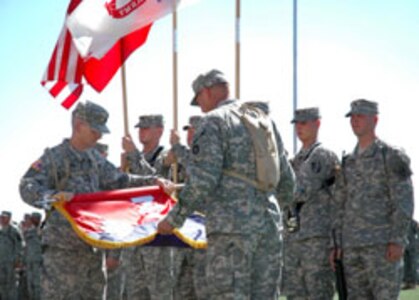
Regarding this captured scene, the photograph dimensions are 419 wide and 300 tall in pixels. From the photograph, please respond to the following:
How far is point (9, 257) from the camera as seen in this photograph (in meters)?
19.1

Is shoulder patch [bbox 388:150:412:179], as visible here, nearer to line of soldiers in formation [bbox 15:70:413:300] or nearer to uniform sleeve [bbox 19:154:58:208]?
line of soldiers in formation [bbox 15:70:413:300]

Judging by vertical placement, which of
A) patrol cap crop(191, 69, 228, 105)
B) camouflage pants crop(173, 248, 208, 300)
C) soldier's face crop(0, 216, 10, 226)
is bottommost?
soldier's face crop(0, 216, 10, 226)

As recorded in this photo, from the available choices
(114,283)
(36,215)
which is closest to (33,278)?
(36,215)

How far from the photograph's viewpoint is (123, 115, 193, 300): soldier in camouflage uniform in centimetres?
817

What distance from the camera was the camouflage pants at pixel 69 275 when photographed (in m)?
6.38

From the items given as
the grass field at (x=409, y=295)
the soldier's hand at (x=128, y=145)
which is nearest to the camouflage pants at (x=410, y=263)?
the grass field at (x=409, y=295)

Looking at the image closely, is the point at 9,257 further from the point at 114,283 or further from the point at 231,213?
the point at 231,213

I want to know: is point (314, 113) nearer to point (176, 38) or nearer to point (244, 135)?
point (176, 38)

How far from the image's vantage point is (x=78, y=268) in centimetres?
646

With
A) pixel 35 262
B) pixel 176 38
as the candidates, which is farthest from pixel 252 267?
pixel 35 262

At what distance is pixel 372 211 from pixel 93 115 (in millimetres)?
2648

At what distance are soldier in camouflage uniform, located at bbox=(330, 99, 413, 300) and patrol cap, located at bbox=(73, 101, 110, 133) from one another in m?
2.33

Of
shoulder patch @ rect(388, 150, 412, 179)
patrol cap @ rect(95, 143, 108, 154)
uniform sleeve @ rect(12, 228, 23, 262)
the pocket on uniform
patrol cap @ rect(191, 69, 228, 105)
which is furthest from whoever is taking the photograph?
uniform sleeve @ rect(12, 228, 23, 262)

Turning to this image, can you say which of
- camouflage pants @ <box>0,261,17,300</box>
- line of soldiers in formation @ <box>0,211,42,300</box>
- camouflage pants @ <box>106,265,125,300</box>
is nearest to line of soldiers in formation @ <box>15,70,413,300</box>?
camouflage pants @ <box>106,265,125,300</box>
